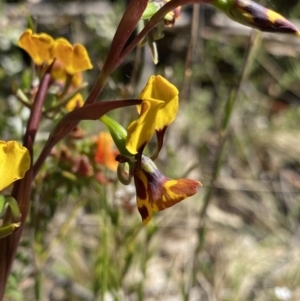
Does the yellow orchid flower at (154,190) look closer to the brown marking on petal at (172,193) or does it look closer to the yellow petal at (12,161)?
the brown marking on petal at (172,193)

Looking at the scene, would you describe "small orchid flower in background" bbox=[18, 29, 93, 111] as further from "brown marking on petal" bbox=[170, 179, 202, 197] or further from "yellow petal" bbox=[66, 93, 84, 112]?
"brown marking on petal" bbox=[170, 179, 202, 197]

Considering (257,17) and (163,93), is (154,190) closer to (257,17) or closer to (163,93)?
(163,93)

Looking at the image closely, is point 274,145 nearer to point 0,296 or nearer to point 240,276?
point 240,276

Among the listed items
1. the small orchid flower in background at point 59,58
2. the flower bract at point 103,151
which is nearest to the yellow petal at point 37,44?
the small orchid flower in background at point 59,58

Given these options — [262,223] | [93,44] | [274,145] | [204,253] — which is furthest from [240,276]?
[93,44]

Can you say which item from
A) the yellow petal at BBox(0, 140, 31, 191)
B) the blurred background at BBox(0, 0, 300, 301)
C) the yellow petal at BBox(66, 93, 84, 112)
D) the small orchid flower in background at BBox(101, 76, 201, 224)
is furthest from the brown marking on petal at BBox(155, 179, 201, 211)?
the blurred background at BBox(0, 0, 300, 301)
